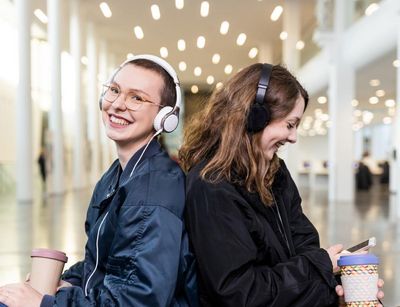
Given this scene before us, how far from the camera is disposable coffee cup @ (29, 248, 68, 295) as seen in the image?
67.9 inches

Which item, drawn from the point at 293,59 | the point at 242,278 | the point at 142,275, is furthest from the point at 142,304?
the point at 293,59

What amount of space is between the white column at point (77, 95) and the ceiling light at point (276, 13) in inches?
327

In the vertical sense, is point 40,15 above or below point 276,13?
below

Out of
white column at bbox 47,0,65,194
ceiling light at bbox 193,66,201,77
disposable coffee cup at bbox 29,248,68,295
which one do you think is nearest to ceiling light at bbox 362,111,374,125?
ceiling light at bbox 193,66,201,77

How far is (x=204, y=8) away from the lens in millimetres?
21578

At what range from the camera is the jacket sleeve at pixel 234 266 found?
1.66m

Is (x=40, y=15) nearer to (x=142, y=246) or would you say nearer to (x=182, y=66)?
(x=182, y=66)

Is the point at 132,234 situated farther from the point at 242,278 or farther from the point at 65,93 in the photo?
the point at 65,93

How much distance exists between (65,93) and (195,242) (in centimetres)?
2533

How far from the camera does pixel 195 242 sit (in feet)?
5.60

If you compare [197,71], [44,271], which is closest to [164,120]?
[44,271]

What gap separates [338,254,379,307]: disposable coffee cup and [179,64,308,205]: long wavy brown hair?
1.22 ft

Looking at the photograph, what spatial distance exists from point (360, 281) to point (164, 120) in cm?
83

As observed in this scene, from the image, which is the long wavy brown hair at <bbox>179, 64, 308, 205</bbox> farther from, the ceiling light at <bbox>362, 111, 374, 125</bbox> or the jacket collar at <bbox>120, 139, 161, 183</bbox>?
the ceiling light at <bbox>362, 111, 374, 125</bbox>
